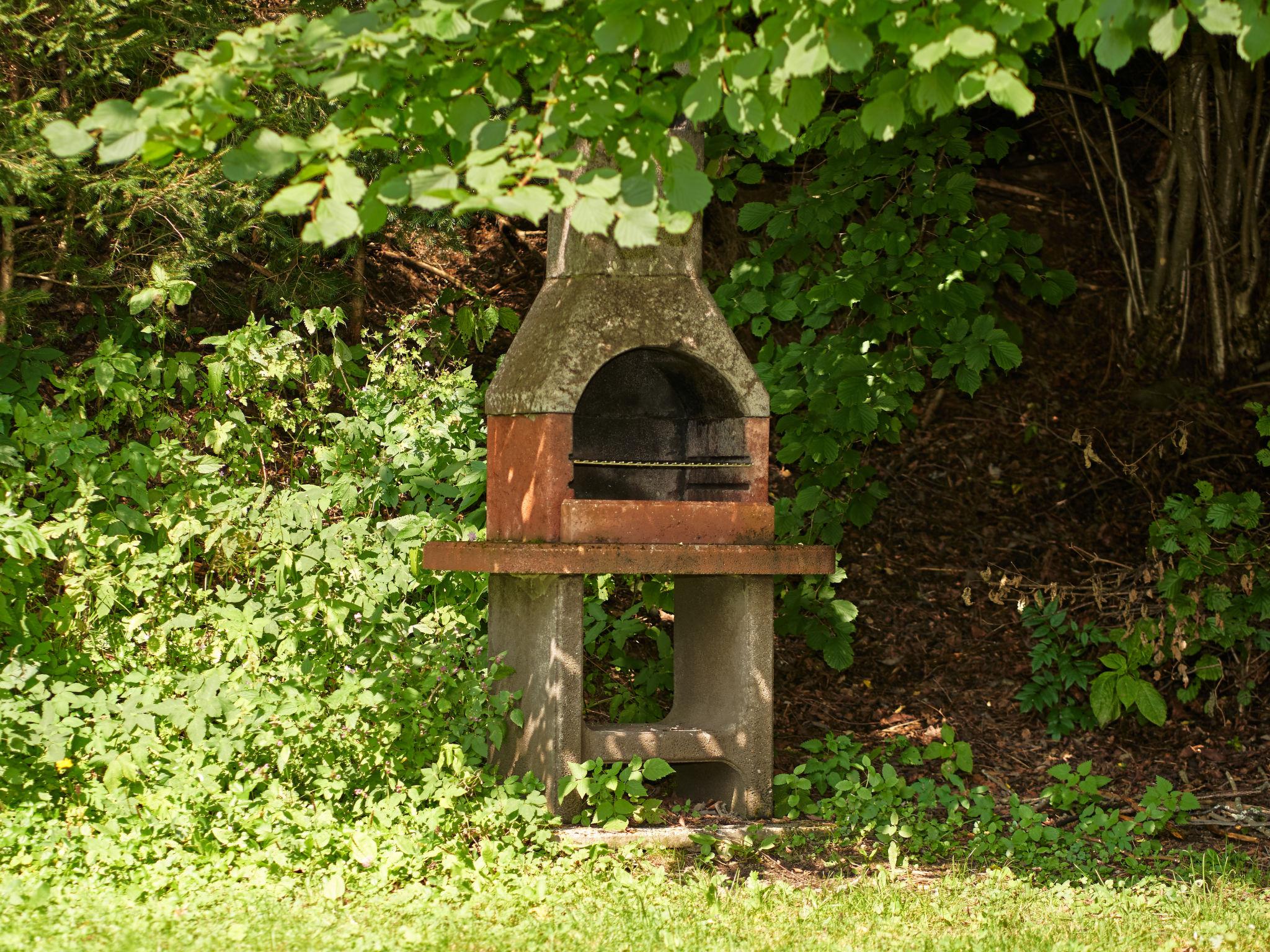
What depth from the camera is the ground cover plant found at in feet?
11.6

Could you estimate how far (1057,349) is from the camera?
364 inches

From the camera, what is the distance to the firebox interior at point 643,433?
5.77 metres

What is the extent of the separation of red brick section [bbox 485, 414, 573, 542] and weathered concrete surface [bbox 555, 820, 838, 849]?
108 centimetres

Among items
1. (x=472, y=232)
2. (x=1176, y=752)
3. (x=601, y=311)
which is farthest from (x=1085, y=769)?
(x=472, y=232)

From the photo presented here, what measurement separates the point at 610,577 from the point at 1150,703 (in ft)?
8.42

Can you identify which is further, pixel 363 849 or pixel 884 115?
pixel 363 849

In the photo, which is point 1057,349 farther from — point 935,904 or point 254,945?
point 254,945

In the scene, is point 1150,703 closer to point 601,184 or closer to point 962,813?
point 962,813

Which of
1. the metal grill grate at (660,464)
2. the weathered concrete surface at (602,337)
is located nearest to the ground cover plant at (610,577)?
the weathered concrete surface at (602,337)

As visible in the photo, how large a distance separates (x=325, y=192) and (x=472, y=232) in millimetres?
3910

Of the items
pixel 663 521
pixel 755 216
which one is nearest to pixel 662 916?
pixel 663 521

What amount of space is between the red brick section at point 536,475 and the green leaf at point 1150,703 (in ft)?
9.78

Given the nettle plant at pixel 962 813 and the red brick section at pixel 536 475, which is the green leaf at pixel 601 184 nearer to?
the red brick section at pixel 536 475

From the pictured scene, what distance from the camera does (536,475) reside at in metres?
5.14
